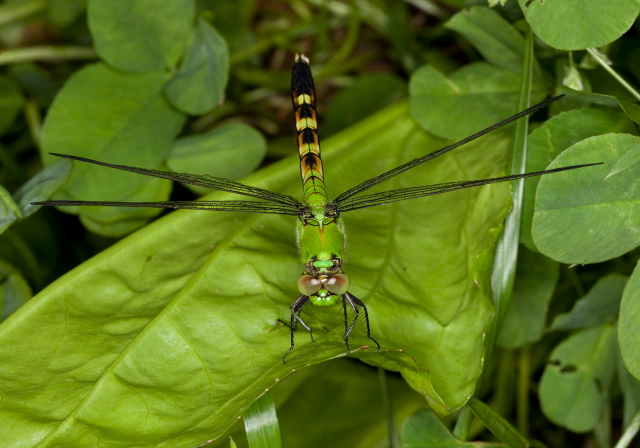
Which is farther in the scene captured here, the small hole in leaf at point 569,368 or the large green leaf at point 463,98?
the small hole in leaf at point 569,368

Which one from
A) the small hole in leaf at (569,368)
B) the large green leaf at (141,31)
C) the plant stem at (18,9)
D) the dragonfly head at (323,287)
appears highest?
the plant stem at (18,9)

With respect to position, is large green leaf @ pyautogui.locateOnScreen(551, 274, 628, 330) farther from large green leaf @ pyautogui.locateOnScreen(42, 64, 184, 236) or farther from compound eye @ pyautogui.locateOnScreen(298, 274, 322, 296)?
large green leaf @ pyautogui.locateOnScreen(42, 64, 184, 236)

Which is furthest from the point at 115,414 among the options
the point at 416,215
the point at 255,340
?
the point at 416,215

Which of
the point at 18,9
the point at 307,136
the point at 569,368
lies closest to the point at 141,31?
the point at 307,136

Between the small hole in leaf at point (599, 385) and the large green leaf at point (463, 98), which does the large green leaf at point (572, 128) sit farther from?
the small hole in leaf at point (599, 385)

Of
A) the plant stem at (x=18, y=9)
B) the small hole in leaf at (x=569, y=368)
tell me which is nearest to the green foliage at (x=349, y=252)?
the small hole in leaf at (x=569, y=368)

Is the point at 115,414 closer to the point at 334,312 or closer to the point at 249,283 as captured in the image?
the point at 249,283
